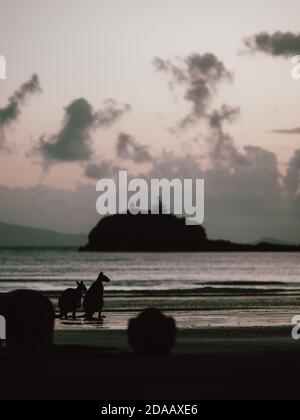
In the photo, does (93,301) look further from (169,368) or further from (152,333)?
(169,368)

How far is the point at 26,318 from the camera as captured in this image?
14266 mm

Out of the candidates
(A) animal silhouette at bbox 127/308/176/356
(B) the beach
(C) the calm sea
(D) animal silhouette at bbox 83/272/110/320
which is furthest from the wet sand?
(C) the calm sea

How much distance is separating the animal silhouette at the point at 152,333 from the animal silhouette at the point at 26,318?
1.52 m

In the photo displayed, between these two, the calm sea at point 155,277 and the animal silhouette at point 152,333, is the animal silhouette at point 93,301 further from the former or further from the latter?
the calm sea at point 155,277

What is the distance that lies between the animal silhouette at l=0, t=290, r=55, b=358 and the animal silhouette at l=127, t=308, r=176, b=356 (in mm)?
1525

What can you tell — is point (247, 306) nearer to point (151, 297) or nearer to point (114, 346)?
point (151, 297)

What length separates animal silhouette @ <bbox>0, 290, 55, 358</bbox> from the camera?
14273mm

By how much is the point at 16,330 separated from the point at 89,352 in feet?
6.90

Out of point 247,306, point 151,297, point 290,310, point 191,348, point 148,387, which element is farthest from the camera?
point 151,297
